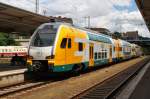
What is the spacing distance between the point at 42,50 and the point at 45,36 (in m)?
1.00

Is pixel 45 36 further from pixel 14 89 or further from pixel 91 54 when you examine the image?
pixel 91 54

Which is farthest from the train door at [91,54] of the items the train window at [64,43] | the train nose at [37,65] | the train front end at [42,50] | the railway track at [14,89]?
the railway track at [14,89]

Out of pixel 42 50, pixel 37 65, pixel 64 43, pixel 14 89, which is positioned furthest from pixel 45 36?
pixel 14 89

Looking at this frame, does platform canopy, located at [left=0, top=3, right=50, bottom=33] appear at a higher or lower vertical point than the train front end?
higher

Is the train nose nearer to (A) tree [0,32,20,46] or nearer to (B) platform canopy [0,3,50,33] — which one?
(B) platform canopy [0,3,50,33]

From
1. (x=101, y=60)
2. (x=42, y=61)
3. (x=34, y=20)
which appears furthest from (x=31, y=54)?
(x=101, y=60)

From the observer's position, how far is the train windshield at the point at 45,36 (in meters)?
18.9

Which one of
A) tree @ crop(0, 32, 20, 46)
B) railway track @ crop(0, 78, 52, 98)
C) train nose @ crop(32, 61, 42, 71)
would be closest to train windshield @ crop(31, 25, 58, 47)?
train nose @ crop(32, 61, 42, 71)

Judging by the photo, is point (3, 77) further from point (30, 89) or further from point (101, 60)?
point (101, 60)

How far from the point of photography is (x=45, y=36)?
1936 cm

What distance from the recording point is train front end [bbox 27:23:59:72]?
1848 cm

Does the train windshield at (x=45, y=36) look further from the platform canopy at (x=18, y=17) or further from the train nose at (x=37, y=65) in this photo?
the platform canopy at (x=18, y=17)

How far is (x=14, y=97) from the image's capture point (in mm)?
13398

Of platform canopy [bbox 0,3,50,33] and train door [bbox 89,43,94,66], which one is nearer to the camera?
platform canopy [bbox 0,3,50,33]
